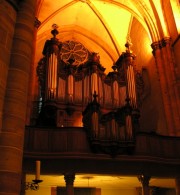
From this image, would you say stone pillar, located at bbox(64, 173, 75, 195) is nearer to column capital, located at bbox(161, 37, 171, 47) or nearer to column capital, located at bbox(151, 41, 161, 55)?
column capital, located at bbox(151, 41, 161, 55)

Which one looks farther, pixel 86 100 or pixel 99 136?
pixel 86 100

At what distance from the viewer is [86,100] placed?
509 inches

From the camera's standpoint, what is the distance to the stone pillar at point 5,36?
5855 mm

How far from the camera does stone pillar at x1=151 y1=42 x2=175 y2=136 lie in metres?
12.8

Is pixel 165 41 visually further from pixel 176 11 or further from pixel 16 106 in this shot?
pixel 16 106

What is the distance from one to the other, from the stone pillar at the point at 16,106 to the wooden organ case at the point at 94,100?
417cm

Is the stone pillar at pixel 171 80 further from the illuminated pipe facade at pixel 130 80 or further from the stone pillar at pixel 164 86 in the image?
the illuminated pipe facade at pixel 130 80

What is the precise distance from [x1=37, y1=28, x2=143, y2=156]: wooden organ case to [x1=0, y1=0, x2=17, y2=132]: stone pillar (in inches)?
180

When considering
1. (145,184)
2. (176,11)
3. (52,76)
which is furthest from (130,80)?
(145,184)

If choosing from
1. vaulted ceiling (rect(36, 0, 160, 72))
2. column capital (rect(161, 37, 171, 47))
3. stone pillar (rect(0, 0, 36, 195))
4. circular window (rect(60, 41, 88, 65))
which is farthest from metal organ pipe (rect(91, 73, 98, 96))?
stone pillar (rect(0, 0, 36, 195))

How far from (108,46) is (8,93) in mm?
14316

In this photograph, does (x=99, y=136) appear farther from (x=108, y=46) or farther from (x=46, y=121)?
(x=108, y=46)

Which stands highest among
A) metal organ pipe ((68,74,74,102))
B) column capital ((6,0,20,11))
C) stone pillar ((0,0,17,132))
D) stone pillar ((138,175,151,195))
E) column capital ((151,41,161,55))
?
column capital ((151,41,161,55))

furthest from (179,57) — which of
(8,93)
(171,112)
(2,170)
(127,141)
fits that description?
(2,170)
